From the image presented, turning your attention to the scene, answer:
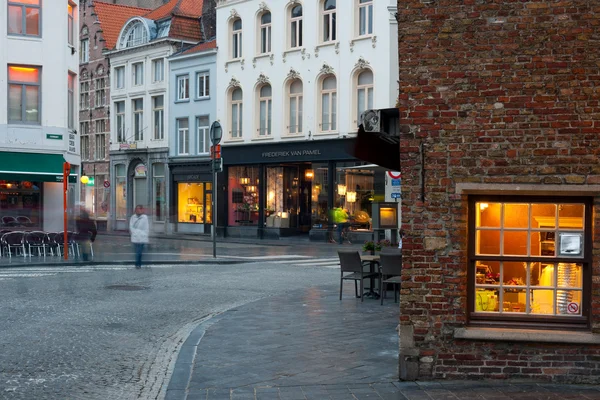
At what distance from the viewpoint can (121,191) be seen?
52.1 m

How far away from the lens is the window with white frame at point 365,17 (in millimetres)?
36562

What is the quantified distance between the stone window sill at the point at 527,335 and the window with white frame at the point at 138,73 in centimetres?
4408

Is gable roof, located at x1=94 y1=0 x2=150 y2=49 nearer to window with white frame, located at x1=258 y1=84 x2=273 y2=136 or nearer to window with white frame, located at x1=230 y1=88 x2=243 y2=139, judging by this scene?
window with white frame, located at x1=230 y1=88 x2=243 y2=139

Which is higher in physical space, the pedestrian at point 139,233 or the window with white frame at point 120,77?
the window with white frame at point 120,77

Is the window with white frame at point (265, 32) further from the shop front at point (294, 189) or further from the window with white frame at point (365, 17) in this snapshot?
the window with white frame at point (365, 17)

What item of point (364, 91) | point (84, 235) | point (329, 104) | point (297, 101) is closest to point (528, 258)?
point (84, 235)

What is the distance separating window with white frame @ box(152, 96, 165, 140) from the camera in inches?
1903

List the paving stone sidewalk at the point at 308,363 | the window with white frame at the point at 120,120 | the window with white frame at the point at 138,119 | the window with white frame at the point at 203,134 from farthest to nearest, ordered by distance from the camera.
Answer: the window with white frame at the point at 120,120 → the window with white frame at the point at 138,119 → the window with white frame at the point at 203,134 → the paving stone sidewalk at the point at 308,363

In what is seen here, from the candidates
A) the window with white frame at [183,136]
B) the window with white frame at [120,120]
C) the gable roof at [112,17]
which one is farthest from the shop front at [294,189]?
the gable roof at [112,17]

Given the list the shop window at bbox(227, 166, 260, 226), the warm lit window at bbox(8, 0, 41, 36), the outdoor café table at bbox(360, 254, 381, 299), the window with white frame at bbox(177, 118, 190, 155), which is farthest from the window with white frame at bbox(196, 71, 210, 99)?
the outdoor café table at bbox(360, 254, 381, 299)

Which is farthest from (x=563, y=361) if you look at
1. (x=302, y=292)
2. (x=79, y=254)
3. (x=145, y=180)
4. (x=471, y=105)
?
(x=145, y=180)

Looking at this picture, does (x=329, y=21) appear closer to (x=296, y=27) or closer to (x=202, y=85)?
(x=296, y=27)

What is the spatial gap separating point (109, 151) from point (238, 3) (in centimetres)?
1477

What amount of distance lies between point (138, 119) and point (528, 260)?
44.2m
